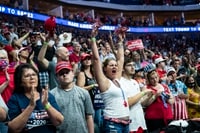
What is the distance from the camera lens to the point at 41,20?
59.5ft

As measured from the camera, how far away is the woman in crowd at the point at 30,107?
2.59 m

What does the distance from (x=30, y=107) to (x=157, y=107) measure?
2.70 metres

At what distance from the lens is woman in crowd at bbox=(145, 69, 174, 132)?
4.90 meters

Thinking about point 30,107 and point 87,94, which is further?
point 87,94

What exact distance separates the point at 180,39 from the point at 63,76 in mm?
25527

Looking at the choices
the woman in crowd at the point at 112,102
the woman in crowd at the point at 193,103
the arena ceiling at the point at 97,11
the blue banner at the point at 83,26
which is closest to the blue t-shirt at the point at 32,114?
the woman in crowd at the point at 112,102

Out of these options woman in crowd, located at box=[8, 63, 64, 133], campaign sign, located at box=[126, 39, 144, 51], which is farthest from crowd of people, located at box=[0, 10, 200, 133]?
campaign sign, located at box=[126, 39, 144, 51]

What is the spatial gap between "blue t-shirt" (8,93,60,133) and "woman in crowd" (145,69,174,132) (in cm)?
235

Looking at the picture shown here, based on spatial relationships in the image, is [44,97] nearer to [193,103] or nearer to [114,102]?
[114,102]

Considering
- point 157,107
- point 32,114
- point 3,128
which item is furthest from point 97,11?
point 32,114

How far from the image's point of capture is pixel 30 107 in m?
2.55

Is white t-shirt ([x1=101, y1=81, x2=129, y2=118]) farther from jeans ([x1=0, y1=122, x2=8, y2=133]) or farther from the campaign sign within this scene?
the campaign sign

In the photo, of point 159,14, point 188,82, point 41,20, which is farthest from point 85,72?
point 159,14

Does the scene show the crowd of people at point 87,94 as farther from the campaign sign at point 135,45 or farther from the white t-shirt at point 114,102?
the campaign sign at point 135,45
